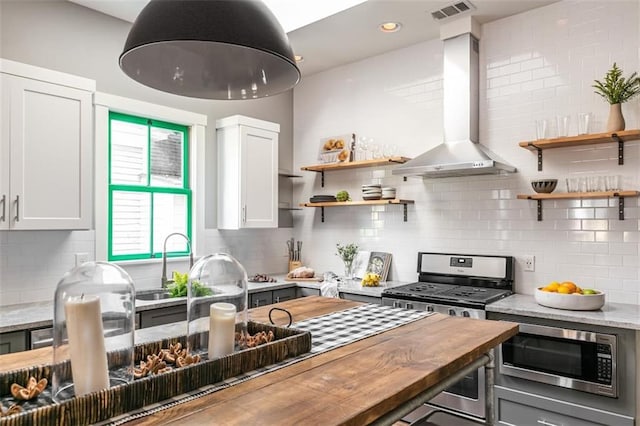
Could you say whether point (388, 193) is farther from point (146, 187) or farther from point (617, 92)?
point (146, 187)

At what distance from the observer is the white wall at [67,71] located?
2.92m

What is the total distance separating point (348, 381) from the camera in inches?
50.1

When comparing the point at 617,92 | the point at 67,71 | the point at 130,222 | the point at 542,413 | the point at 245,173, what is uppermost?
the point at 67,71

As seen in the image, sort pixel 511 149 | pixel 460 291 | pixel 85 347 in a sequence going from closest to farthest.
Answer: pixel 85 347 < pixel 460 291 < pixel 511 149

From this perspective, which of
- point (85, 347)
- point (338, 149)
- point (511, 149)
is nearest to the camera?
point (85, 347)

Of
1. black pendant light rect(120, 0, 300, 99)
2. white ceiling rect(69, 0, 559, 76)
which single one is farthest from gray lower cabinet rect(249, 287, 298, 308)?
white ceiling rect(69, 0, 559, 76)

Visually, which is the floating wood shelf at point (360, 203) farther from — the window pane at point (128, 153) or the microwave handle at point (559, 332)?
the window pane at point (128, 153)

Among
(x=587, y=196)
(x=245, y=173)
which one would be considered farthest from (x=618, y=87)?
(x=245, y=173)

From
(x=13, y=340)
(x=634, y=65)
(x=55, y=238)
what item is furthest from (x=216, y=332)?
(x=634, y=65)

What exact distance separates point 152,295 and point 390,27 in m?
2.87

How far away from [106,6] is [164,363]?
303cm

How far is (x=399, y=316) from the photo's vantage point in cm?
213

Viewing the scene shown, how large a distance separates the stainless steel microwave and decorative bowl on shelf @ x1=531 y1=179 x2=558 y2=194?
3.23 ft

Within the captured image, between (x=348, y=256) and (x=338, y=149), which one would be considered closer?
(x=348, y=256)
